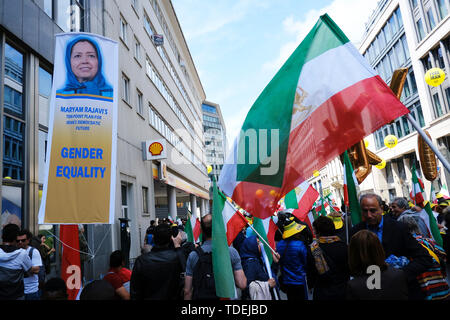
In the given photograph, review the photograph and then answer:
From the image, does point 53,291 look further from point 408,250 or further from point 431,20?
point 431,20

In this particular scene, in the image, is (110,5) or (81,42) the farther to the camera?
(110,5)

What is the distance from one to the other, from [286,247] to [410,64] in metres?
30.8

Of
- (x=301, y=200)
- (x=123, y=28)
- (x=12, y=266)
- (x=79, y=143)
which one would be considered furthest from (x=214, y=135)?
(x=12, y=266)

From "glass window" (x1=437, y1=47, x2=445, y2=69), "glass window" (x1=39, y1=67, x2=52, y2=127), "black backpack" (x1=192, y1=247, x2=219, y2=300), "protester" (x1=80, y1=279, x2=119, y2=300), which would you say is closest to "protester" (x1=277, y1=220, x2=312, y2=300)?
"black backpack" (x1=192, y1=247, x2=219, y2=300)

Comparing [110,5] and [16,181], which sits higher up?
[110,5]

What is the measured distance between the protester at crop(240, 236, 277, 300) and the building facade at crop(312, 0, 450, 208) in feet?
57.7

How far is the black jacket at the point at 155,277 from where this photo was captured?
3.87m

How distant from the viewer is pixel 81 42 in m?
5.85

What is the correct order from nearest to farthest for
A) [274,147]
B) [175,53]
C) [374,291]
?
[374,291]
[274,147]
[175,53]

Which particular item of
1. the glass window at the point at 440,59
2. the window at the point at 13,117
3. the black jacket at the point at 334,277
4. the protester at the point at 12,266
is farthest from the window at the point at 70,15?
the glass window at the point at 440,59

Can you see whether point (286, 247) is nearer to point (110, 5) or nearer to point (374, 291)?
point (374, 291)

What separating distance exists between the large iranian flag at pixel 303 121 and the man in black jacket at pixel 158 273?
0.99 meters

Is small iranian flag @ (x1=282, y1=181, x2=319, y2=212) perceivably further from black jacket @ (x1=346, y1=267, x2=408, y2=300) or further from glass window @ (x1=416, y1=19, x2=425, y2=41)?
glass window @ (x1=416, y1=19, x2=425, y2=41)
